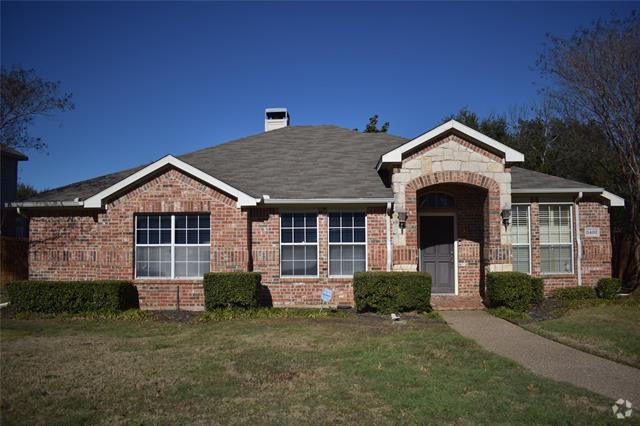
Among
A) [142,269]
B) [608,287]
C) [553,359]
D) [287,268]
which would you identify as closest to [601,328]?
[553,359]

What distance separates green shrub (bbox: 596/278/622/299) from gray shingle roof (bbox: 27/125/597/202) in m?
2.78

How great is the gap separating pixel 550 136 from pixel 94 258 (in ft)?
105

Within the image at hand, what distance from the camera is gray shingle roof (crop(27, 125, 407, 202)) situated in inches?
554

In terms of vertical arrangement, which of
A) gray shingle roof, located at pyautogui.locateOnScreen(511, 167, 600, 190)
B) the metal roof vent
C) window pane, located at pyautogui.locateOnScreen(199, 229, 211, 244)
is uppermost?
the metal roof vent

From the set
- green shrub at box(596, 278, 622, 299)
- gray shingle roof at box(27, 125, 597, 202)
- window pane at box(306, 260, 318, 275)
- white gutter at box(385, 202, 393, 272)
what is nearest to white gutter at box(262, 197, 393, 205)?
gray shingle roof at box(27, 125, 597, 202)

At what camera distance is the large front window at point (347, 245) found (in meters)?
13.9

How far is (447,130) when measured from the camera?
43.5ft

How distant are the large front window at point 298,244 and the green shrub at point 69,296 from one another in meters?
4.32

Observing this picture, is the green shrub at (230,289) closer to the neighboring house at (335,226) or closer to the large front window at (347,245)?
the neighboring house at (335,226)

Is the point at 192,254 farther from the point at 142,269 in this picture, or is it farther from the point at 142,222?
the point at 142,222

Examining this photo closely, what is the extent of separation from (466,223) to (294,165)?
5585mm

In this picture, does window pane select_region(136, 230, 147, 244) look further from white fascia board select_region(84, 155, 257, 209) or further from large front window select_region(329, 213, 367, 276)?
large front window select_region(329, 213, 367, 276)

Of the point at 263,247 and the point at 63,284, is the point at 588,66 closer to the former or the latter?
the point at 263,247

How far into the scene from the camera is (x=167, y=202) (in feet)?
43.3
